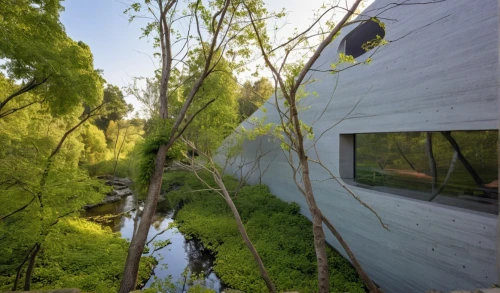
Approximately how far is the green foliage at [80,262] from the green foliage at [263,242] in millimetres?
2329

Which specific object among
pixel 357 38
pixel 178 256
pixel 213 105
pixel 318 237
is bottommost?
pixel 178 256

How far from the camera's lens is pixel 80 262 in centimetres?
716

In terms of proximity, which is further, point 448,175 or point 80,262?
point 80,262

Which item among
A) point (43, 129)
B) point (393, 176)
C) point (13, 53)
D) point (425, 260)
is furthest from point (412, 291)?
point (43, 129)

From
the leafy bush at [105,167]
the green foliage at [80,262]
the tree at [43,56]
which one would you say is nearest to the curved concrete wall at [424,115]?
the tree at [43,56]

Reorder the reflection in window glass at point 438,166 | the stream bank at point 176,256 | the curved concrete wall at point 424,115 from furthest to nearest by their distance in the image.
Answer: the stream bank at point 176,256
the reflection in window glass at point 438,166
the curved concrete wall at point 424,115

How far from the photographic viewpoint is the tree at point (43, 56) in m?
3.46

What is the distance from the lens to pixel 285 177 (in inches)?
414

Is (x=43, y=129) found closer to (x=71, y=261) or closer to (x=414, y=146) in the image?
(x=71, y=261)

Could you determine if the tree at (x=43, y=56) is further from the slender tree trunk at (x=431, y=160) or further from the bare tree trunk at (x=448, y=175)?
the bare tree trunk at (x=448, y=175)

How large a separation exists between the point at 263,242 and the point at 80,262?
5260 millimetres

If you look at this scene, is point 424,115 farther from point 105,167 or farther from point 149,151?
point 105,167

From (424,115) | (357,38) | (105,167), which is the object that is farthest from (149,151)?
(105,167)

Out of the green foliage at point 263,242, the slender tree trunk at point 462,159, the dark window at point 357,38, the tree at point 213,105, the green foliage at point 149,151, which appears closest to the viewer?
the slender tree trunk at point 462,159
